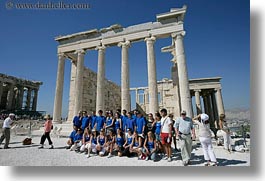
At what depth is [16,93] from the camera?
1960 inches

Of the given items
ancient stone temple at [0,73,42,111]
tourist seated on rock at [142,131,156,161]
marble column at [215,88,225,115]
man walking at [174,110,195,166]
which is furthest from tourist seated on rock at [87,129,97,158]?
ancient stone temple at [0,73,42,111]

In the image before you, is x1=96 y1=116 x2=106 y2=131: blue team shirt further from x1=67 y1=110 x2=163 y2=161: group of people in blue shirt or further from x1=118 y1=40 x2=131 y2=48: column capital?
x1=118 y1=40 x2=131 y2=48: column capital

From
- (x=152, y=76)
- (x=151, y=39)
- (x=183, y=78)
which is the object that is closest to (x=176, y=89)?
(x=183, y=78)

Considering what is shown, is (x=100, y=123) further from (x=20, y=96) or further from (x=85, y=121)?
(x=20, y=96)

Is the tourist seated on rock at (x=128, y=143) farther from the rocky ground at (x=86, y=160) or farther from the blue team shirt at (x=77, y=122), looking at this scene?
the blue team shirt at (x=77, y=122)

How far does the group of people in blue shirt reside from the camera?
7.00 meters

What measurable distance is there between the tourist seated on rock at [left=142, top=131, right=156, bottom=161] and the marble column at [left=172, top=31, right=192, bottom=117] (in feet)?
22.3

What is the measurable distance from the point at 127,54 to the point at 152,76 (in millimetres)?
3424

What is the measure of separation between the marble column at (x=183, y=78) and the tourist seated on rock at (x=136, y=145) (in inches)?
273

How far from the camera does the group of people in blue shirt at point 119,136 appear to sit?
23.0 feet

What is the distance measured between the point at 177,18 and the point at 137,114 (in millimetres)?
10834

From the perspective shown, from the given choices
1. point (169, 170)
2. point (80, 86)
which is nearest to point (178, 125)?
point (169, 170)

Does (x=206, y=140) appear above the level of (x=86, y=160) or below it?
above

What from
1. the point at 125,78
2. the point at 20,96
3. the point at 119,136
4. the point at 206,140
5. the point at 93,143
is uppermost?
the point at 20,96
